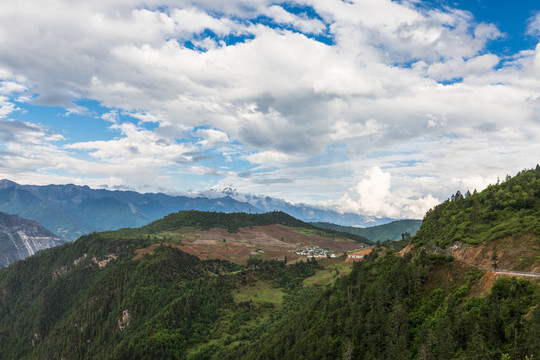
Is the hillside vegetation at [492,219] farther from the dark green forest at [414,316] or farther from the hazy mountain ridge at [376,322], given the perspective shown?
the hazy mountain ridge at [376,322]

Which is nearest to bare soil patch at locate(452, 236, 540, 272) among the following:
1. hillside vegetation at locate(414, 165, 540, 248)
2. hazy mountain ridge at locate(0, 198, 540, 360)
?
hillside vegetation at locate(414, 165, 540, 248)

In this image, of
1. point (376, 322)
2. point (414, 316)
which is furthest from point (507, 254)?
point (376, 322)

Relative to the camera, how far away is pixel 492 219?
84312 millimetres

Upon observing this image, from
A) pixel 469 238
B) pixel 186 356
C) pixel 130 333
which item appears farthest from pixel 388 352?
pixel 130 333

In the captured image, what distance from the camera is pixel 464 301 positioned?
57.2m

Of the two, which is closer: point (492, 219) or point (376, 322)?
point (376, 322)

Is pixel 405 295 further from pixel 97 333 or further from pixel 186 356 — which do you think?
pixel 97 333

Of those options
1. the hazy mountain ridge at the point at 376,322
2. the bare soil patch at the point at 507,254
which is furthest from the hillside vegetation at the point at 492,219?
the hazy mountain ridge at the point at 376,322

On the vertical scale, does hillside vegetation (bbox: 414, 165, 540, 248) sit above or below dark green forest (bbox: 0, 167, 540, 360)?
above

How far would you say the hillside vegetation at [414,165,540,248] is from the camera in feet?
227

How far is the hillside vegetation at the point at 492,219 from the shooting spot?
69312 mm

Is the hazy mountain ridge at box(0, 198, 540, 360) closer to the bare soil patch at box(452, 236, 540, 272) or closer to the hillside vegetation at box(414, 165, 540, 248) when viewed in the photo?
the bare soil patch at box(452, 236, 540, 272)

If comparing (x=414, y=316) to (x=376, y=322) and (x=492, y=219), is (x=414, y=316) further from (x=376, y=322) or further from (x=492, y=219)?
(x=492, y=219)

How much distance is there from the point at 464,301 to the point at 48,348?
10027 inches
